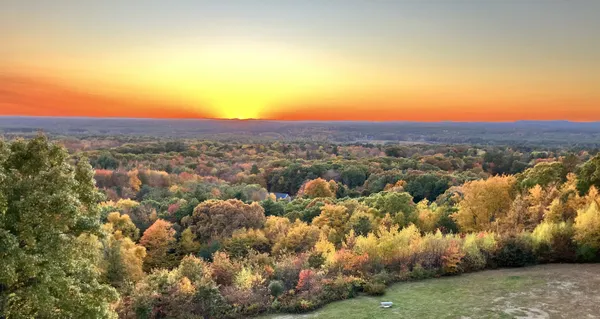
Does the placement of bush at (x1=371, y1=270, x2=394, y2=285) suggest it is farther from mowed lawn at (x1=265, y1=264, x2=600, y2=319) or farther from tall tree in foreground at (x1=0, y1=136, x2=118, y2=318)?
tall tree in foreground at (x1=0, y1=136, x2=118, y2=318)

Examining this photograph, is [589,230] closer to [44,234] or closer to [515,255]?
[515,255]

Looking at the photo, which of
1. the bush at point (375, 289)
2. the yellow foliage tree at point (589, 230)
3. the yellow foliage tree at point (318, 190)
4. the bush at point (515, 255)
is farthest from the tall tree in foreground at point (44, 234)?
the yellow foliage tree at point (318, 190)

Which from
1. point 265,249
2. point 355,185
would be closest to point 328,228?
point 265,249

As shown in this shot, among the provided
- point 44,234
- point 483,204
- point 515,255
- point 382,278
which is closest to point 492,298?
point 382,278

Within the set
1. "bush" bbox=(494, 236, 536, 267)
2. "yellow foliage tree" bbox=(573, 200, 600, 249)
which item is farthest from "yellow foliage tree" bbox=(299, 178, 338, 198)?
"yellow foliage tree" bbox=(573, 200, 600, 249)

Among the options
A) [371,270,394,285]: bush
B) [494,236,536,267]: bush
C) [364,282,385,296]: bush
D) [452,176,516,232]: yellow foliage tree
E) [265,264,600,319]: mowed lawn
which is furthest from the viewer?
[452,176,516,232]: yellow foliage tree

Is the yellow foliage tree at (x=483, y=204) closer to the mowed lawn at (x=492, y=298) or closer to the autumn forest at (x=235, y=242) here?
the autumn forest at (x=235, y=242)

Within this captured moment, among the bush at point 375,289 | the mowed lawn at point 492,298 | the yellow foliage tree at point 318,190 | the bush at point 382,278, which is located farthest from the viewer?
the yellow foliage tree at point 318,190
